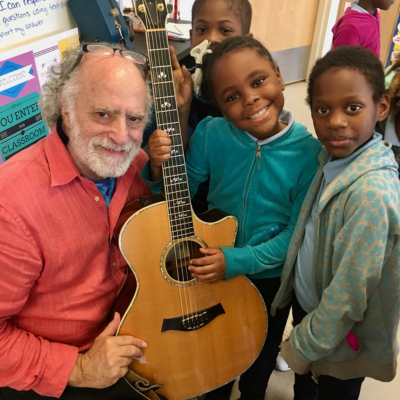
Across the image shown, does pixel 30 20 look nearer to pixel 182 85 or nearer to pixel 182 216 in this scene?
pixel 182 85

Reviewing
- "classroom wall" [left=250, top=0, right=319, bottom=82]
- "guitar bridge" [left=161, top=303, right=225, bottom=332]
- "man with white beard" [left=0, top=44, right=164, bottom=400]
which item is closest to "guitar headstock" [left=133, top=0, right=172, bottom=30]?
"man with white beard" [left=0, top=44, right=164, bottom=400]

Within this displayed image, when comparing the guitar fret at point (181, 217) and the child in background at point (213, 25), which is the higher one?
the child in background at point (213, 25)

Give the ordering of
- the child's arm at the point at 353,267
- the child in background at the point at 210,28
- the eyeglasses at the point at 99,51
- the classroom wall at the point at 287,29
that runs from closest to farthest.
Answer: the child's arm at the point at 353,267
the eyeglasses at the point at 99,51
the child in background at the point at 210,28
the classroom wall at the point at 287,29

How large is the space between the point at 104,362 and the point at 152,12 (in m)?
0.99

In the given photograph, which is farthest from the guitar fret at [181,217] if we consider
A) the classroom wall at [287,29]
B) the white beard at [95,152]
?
the classroom wall at [287,29]

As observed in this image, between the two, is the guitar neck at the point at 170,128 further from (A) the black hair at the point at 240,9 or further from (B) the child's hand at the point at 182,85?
(A) the black hair at the point at 240,9

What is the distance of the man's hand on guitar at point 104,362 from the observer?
104 centimetres

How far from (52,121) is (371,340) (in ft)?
3.65

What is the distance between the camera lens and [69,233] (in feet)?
3.40

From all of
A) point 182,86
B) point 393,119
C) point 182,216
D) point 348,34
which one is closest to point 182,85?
point 182,86

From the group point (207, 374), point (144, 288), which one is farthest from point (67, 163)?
point (207, 374)

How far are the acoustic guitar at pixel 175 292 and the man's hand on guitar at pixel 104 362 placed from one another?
0.04 meters

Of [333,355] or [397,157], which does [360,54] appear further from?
[333,355]

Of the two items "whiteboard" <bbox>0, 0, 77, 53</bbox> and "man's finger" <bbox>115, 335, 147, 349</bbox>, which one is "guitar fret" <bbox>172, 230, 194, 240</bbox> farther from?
"whiteboard" <bbox>0, 0, 77, 53</bbox>
